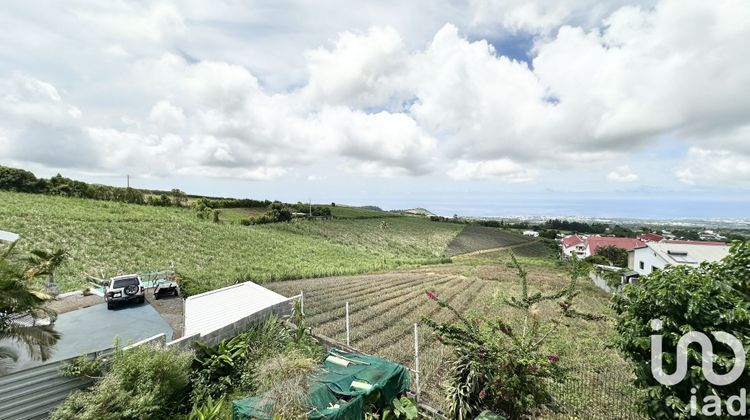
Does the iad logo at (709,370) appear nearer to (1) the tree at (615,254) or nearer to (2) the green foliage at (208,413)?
(2) the green foliage at (208,413)

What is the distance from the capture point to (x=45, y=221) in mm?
22844

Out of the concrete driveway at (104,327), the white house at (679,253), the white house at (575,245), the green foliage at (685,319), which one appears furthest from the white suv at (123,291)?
the white house at (575,245)

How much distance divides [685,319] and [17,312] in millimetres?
10948

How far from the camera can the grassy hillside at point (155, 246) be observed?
1975cm

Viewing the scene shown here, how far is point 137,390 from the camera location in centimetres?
526

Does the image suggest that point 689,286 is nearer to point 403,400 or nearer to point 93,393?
point 403,400

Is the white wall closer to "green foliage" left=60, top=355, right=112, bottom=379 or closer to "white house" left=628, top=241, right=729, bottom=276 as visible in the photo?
"white house" left=628, top=241, right=729, bottom=276

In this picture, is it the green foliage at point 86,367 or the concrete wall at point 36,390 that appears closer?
the concrete wall at point 36,390

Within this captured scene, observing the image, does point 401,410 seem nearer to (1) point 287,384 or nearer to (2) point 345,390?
(2) point 345,390

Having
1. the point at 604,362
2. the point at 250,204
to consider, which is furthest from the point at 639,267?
the point at 250,204

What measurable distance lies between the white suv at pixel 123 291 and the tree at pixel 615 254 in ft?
159

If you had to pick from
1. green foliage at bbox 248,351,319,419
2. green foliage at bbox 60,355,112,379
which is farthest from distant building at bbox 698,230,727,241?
green foliage at bbox 60,355,112,379

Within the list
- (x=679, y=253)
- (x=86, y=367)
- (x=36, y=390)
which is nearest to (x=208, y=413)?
(x=86, y=367)

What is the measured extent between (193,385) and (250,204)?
188ft
